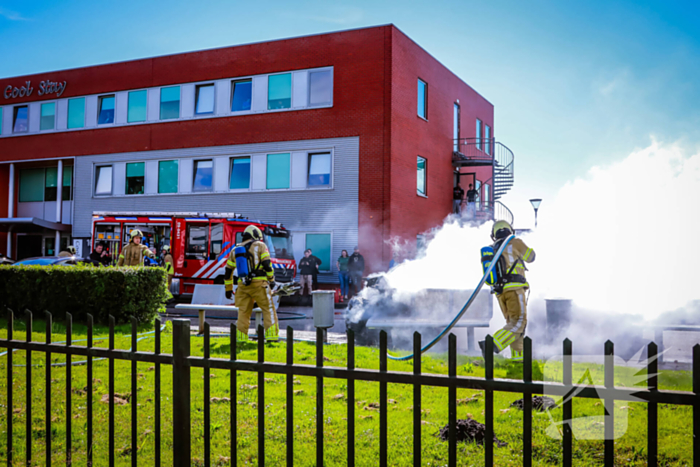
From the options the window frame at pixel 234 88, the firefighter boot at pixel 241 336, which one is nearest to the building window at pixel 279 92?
the window frame at pixel 234 88

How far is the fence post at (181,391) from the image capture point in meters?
3.10

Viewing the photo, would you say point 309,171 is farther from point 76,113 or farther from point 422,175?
point 76,113

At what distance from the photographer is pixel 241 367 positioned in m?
2.99

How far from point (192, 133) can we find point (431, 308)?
59.3ft

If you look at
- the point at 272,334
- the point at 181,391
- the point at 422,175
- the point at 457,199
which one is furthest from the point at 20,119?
the point at 181,391

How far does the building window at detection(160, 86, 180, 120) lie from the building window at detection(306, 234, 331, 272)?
8211 mm

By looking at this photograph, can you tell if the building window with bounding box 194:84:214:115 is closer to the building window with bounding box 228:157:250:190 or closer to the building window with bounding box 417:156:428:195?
the building window with bounding box 228:157:250:190

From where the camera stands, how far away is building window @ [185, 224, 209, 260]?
17.4 m

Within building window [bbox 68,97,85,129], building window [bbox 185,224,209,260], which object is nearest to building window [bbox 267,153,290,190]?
building window [bbox 185,224,209,260]

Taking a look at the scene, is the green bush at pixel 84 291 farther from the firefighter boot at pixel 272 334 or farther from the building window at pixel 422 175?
the building window at pixel 422 175

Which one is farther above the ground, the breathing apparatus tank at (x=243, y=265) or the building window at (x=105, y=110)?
the building window at (x=105, y=110)

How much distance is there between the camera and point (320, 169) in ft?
72.9

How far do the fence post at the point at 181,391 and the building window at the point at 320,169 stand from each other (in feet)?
62.5

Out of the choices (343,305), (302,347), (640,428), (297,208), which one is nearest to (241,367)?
(640,428)
